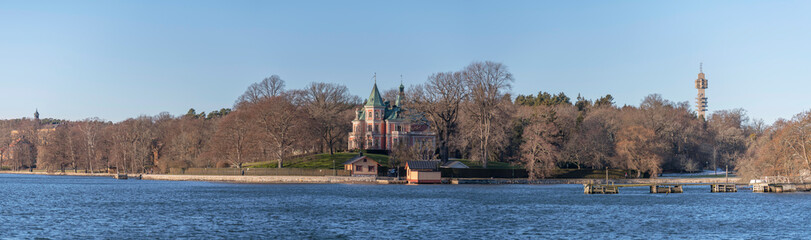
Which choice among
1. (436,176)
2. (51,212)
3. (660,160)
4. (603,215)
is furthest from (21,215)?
(660,160)

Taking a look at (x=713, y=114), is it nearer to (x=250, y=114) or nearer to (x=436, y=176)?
(x=436, y=176)

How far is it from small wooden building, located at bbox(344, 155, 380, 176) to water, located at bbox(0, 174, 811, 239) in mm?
25204

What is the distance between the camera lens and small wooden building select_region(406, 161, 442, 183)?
91.3 metres

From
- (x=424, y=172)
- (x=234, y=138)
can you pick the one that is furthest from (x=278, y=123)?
(x=424, y=172)

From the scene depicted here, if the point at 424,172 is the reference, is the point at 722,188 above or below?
below

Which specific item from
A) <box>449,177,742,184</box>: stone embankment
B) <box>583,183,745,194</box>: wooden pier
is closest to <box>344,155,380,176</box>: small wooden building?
<box>449,177,742,184</box>: stone embankment

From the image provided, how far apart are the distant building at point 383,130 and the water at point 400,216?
157 ft

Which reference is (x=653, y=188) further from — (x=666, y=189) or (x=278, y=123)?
(x=278, y=123)

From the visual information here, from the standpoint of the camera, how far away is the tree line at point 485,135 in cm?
9319

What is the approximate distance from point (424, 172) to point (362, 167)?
30.4 ft

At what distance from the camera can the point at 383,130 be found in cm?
11981

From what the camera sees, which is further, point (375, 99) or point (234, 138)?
point (375, 99)

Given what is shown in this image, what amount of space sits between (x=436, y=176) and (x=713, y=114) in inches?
3008

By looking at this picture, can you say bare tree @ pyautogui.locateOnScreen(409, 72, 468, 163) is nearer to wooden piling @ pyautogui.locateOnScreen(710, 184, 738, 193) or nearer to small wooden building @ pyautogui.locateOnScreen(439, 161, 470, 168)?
small wooden building @ pyautogui.locateOnScreen(439, 161, 470, 168)
